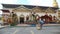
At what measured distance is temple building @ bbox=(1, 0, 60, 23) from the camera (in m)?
2.44

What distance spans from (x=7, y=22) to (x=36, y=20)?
0.52 meters

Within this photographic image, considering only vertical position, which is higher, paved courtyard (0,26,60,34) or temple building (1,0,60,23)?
temple building (1,0,60,23)

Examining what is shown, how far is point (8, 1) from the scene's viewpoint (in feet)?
8.19

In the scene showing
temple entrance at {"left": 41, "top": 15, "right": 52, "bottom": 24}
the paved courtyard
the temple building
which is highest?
the temple building

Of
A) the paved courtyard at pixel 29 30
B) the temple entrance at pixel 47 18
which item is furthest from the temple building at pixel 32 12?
the paved courtyard at pixel 29 30

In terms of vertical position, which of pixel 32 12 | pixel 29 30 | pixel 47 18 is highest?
pixel 32 12

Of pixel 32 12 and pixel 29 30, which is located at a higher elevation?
pixel 32 12

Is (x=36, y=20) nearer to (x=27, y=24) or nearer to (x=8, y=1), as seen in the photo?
(x=27, y=24)

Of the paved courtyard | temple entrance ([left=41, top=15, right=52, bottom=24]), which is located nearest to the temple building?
temple entrance ([left=41, top=15, right=52, bottom=24])

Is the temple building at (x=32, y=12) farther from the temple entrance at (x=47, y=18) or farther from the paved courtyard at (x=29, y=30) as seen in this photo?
the paved courtyard at (x=29, y=30)

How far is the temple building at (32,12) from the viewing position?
2.44 m

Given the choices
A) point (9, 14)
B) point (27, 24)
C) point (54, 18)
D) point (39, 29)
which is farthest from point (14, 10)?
point (54, 18)

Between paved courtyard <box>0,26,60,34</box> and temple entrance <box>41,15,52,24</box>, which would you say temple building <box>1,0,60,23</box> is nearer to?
temple entrance <box>41,15,52,24</box>

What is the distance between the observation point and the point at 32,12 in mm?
2500
